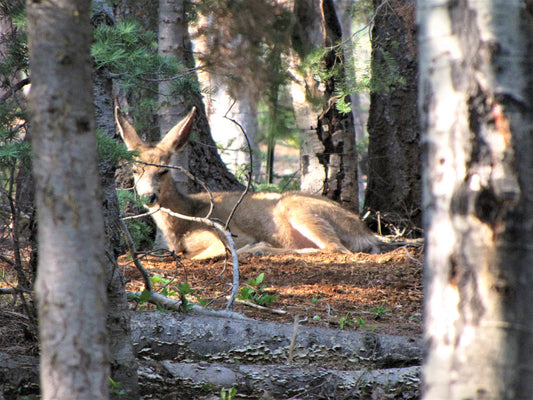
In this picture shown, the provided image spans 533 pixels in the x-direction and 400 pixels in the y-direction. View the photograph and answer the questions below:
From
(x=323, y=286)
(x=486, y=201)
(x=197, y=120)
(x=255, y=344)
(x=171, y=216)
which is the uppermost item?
(x=197, y=120)

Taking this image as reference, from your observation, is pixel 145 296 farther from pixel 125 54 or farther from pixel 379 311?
pixel 379 311

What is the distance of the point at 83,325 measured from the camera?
194 centimetres

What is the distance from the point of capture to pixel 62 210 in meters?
1.92

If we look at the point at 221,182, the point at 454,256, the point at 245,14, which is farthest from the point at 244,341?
the point at 221,182

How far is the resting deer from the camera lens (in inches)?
319

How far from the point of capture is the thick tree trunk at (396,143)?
334 inches

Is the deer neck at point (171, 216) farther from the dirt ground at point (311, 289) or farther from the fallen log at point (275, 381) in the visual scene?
the fallen log at point (275, 381)

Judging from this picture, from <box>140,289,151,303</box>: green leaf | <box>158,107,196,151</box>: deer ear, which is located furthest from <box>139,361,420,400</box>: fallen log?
<box>158,107,196,151</box>: deer ear

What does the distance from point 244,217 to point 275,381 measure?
6.07 meters

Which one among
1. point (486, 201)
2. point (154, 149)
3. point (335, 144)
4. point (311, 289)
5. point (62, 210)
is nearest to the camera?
point (486, 201)

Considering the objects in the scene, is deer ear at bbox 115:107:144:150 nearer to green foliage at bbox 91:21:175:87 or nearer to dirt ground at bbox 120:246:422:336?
dirt ground at bbox 120:246:422:336

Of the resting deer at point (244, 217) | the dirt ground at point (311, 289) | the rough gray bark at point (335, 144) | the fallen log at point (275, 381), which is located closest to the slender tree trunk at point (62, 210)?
the fallen log at point (275, 381)

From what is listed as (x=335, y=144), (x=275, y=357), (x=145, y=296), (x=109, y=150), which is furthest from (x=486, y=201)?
(x=335, y=144)

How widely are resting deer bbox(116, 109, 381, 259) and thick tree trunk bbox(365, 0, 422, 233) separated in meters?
0.71
